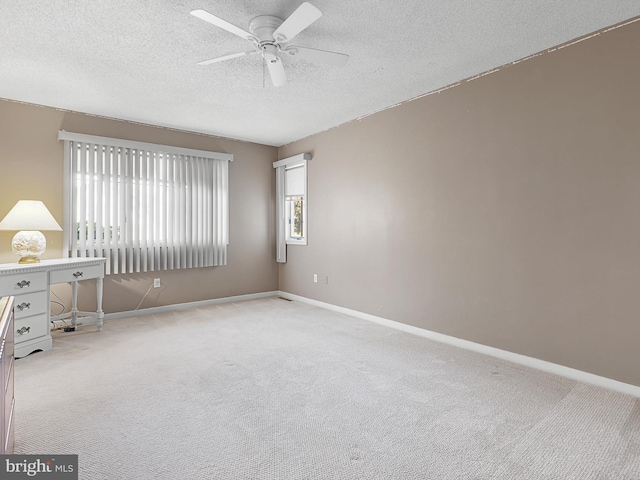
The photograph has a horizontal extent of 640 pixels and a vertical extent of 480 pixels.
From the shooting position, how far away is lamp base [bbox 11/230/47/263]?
3334 millimetres

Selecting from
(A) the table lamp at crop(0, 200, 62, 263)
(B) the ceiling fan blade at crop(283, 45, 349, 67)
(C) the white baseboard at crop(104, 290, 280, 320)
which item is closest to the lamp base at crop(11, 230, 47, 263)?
(A) the table lamp at crop(0, 200, 62, 263)

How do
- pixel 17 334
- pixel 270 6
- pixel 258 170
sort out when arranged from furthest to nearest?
pixel 258 170, pixel 17 334, pixel 270 6

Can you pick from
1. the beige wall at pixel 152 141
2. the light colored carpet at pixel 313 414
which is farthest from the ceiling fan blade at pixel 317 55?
the beige wall at pixel 152 141

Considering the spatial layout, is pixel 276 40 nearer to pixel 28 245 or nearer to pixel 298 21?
pixel 298 21

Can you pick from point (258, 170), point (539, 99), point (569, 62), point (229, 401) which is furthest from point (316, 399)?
point (258, 170)

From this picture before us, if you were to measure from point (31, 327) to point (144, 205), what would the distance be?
1.92 meters

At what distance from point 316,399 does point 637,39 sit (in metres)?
3.22

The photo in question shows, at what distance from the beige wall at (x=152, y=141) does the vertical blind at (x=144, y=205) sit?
0.15m

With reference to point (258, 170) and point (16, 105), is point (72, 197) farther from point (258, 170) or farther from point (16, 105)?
point (258, 170)

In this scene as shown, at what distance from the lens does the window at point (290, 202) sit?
17.5ft

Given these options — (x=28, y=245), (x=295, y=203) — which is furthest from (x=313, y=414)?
(x=295, y=203)

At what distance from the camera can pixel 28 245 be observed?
3.36 m

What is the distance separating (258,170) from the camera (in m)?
5.67

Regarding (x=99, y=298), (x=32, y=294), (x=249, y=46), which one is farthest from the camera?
(x=99, y=298)
